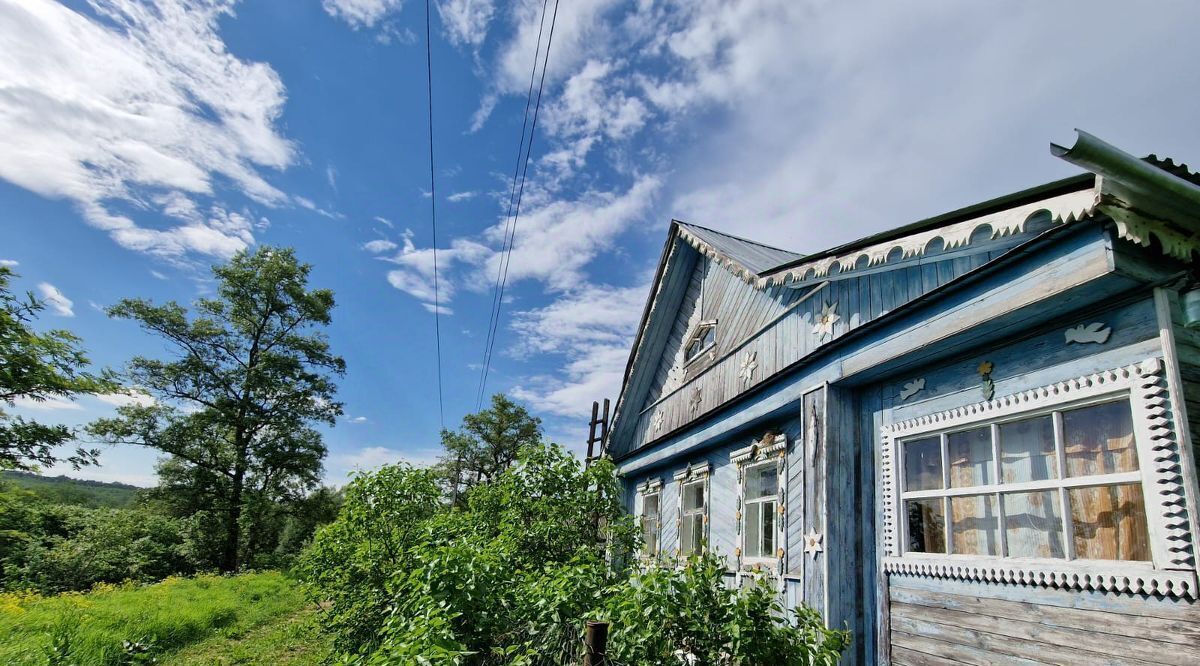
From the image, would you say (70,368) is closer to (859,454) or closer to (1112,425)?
(859,454)

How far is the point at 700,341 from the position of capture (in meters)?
8.75

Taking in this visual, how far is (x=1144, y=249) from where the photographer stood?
2.70 m

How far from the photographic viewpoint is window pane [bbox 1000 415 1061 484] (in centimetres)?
314

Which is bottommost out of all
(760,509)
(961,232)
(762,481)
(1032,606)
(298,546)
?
(298,546)

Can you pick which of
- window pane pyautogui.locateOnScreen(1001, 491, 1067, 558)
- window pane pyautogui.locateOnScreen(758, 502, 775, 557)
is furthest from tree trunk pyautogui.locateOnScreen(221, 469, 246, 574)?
window pane pyautogui.locateOnScreen(1001, 491, 1067, 558)

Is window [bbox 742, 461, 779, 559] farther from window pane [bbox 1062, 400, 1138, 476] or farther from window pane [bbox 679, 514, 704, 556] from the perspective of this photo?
window pane [bbox 1062, 400, 1138, 476]

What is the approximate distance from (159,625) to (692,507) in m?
10.7

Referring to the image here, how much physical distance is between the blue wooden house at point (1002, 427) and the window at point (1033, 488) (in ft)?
0.04

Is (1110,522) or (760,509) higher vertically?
(1110,522)

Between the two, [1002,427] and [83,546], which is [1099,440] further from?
[83,546]

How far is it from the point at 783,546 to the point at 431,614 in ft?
11.2

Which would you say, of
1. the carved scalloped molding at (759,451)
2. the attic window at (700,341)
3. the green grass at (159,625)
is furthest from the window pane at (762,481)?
the green grass at (159,625)

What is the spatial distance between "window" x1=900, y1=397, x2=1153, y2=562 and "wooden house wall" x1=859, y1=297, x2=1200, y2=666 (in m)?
0.21

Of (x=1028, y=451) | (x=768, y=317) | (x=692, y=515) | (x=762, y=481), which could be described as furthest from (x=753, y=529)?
(x=1028, y=451)
